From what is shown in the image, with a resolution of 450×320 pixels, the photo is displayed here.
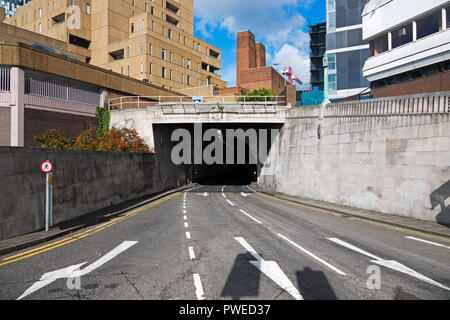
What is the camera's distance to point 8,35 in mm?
41844

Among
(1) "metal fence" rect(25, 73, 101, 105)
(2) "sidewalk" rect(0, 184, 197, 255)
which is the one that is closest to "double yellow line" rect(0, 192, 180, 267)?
(2) "sidewalk" rect(0, 184, 197, 255)

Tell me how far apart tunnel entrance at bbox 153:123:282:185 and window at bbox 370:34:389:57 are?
43.1 feet

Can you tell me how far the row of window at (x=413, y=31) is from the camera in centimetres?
2196

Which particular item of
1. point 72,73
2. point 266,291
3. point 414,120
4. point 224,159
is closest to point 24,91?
point 72,73

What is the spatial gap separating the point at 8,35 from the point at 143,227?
147 feet

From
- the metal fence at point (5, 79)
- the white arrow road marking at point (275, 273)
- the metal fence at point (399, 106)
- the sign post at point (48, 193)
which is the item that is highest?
the metal fence at point (5, 79)

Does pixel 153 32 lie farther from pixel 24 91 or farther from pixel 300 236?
pixel 300 236

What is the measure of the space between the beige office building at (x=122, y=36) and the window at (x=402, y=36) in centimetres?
3598

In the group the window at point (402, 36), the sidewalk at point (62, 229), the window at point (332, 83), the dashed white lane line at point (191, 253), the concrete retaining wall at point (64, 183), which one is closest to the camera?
the dashed white lane line at point (191, 253)

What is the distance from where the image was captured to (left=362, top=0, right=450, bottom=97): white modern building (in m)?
21.9

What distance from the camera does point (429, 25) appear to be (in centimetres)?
2327

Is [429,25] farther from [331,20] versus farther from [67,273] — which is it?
[67,273]

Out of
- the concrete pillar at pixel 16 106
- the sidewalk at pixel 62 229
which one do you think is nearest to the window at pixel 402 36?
the sidewalk at pixel 62 229

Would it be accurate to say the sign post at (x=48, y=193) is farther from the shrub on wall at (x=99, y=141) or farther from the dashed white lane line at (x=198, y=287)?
the shrub on wall at (x=99, y=141)
